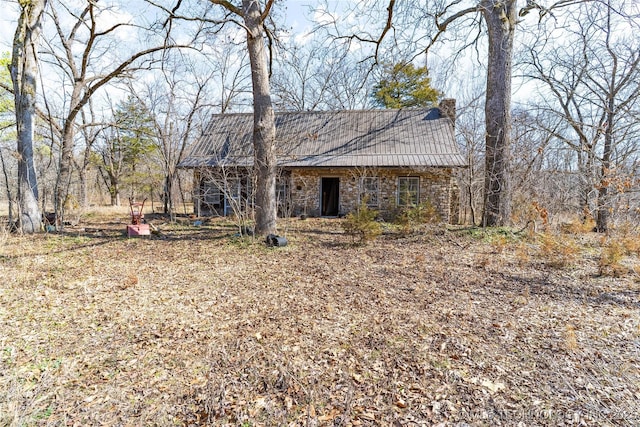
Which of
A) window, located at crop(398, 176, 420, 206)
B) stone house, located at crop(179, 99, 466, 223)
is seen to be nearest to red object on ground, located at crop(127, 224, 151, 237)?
stone house, located at crop(179, 99, 466, 223)

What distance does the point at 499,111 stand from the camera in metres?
9.29

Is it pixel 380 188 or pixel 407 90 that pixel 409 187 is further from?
pixel 407 90

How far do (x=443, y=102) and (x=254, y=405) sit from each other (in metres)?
16.1

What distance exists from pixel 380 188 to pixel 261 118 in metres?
7.20

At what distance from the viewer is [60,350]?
131 inches

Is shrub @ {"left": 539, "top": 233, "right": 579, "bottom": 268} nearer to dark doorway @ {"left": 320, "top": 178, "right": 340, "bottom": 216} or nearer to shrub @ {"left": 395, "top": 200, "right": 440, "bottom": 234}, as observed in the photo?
shrub @ {"left": 395, "top": 200, "right": 440, "bottom": 234}

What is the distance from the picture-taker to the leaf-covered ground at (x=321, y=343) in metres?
2.51

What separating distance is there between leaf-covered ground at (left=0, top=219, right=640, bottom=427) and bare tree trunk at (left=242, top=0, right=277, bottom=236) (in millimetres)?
2599

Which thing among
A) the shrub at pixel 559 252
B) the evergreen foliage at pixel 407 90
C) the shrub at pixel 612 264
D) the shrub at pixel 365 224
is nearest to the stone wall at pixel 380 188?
the shrub at pixel 365 224

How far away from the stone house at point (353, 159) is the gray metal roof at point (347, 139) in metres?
0.04

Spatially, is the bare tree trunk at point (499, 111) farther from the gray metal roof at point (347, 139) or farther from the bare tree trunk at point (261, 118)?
the bare tree trunk at point (261, 118)

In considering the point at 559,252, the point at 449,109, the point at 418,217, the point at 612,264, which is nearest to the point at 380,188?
the point at 418,217

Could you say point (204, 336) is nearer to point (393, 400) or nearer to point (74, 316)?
point (74, 316)

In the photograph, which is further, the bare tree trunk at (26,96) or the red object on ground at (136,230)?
the red object on ground at (136,230)
